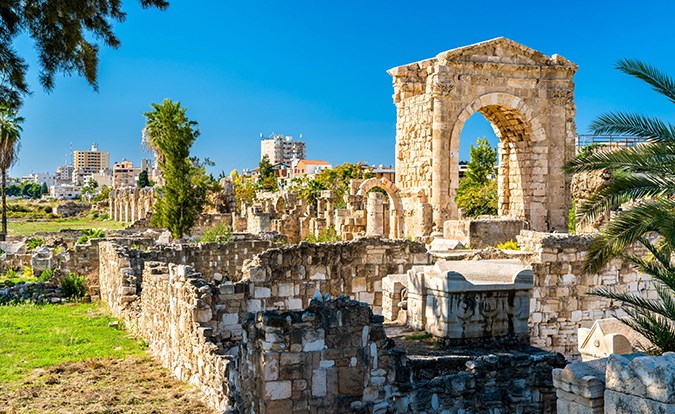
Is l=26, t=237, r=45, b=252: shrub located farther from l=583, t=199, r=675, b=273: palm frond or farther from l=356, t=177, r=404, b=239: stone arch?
l=583, t=199, r=675, b=273: palm frond

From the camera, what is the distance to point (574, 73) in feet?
87.2

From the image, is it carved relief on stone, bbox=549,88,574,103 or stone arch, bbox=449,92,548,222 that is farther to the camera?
carved relief on stone, bbox=549,88,574,103

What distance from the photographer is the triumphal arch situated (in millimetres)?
24734

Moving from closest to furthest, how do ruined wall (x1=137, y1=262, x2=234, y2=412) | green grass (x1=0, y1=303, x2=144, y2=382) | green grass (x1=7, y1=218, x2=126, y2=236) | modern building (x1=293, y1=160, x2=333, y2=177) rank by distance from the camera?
1. ruined wall (x1=137, y1=262, x2=234, y2=412)
2. green grass (x1=0, y1=303, x2=144, y2=382)
3. green grass (x1=7, y1=218, x2=126, y2=236)
4. modern building (x1=293, y1=160, x2=333, y2=177)

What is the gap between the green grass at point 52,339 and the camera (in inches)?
384

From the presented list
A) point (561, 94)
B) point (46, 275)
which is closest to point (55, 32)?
point (46, 275)

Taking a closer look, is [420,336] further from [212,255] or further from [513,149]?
[513,149]

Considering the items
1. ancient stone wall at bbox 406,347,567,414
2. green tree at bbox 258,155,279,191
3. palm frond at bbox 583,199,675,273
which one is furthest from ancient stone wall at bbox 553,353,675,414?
green tree at bbox 258,155,279,191

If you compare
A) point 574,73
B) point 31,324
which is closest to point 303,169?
point 574,73

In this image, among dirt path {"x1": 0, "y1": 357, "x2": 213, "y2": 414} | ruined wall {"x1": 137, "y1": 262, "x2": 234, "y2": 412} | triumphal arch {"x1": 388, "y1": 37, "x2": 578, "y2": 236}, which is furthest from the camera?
triumphal arch {"x1": 388, "y1": 37, "x2": 578, "y2": 236}

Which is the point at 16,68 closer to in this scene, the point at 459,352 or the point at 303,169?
the point at 459,352

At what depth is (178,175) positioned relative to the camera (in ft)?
102

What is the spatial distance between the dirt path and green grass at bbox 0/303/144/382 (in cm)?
56

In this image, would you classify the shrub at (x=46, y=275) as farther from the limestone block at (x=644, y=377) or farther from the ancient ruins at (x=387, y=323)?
the limestone block at (x=644, y=377)
